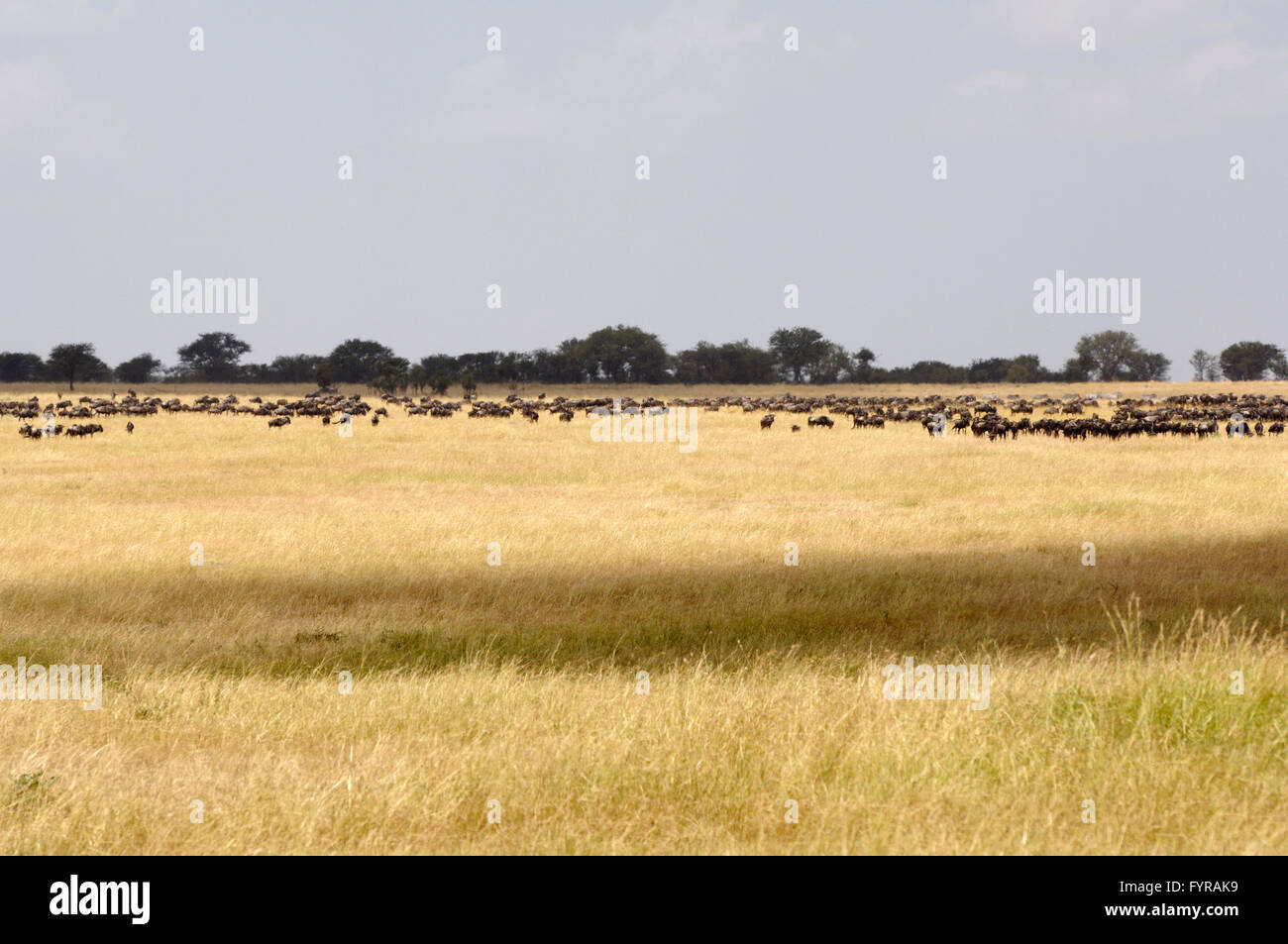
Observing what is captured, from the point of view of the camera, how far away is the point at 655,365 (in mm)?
158375

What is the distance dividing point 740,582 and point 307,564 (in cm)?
647

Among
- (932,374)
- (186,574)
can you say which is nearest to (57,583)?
(186,574)

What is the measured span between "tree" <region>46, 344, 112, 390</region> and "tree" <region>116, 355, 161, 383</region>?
28.7 feet

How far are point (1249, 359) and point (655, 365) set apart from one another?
286 ft

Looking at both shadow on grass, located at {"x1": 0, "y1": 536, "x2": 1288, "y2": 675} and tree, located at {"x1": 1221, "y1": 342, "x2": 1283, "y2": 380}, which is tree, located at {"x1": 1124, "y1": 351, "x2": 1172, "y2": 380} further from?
shadow on grass, located at {"x1": 0, "y1": 536, "x2": 1288, "y2": 675}

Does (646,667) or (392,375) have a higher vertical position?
(392,375)

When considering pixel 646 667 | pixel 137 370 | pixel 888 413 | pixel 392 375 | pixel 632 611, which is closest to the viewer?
pixel 646 667

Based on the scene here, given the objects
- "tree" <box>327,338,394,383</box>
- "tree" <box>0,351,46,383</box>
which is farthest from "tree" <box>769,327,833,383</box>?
"tree" <box>0,351,46,383</box>

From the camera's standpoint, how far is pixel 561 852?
17.5 ft

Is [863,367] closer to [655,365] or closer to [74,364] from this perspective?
[655,365]

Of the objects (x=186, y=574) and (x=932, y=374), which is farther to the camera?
(x=932, y=374)

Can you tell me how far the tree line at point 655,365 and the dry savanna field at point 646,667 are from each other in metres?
123

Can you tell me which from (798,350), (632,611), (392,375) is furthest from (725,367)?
(632,611)
